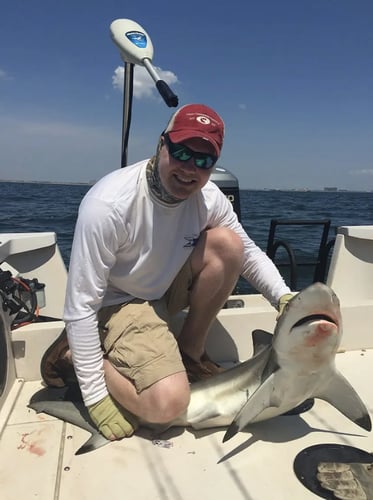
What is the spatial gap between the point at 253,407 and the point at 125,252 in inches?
38.7

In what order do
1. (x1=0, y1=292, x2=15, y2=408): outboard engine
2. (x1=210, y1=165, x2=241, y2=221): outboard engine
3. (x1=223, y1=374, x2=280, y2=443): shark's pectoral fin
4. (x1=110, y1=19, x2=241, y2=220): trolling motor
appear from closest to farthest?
(x1=223, y1=374, x2=280, y2=443): shark's pectoral fin < (x1=0, y1=292, x2=15, y2=408): outboard engine < (x1=110, y1=19, x2=241, y2=220): trolling motor < (x1=210, y1=165, x2=241, y2=221): outboard engine

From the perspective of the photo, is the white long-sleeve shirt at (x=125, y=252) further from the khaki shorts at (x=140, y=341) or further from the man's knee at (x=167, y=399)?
the man's knee at (x=167, y=399)

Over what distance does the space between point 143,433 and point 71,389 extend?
1.99ft

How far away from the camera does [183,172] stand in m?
2.34

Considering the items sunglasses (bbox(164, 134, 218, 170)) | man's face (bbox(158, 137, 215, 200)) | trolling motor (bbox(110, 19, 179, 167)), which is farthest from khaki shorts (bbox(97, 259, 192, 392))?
trolling motor (bbox(110, 19, 179, 167))

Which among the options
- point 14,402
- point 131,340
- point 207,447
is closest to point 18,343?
point 14,402

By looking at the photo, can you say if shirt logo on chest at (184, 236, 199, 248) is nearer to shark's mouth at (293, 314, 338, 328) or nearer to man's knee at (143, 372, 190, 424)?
man's knee at (143, 372, 190, 424)

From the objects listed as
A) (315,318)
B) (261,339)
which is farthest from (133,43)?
(315,318)

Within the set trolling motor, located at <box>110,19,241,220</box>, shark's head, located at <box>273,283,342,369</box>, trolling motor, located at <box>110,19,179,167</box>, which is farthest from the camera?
trolling motor, located at <box>110,19,179,167</box>

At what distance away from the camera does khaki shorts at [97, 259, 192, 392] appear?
95.8 inches

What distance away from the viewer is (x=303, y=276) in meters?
9.54

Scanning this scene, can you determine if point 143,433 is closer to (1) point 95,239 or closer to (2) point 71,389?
(2) point 71,389

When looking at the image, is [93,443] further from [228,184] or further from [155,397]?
[228,184]

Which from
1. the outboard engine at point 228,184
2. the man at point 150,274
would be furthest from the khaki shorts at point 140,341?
the outboard engine at point 228,184
